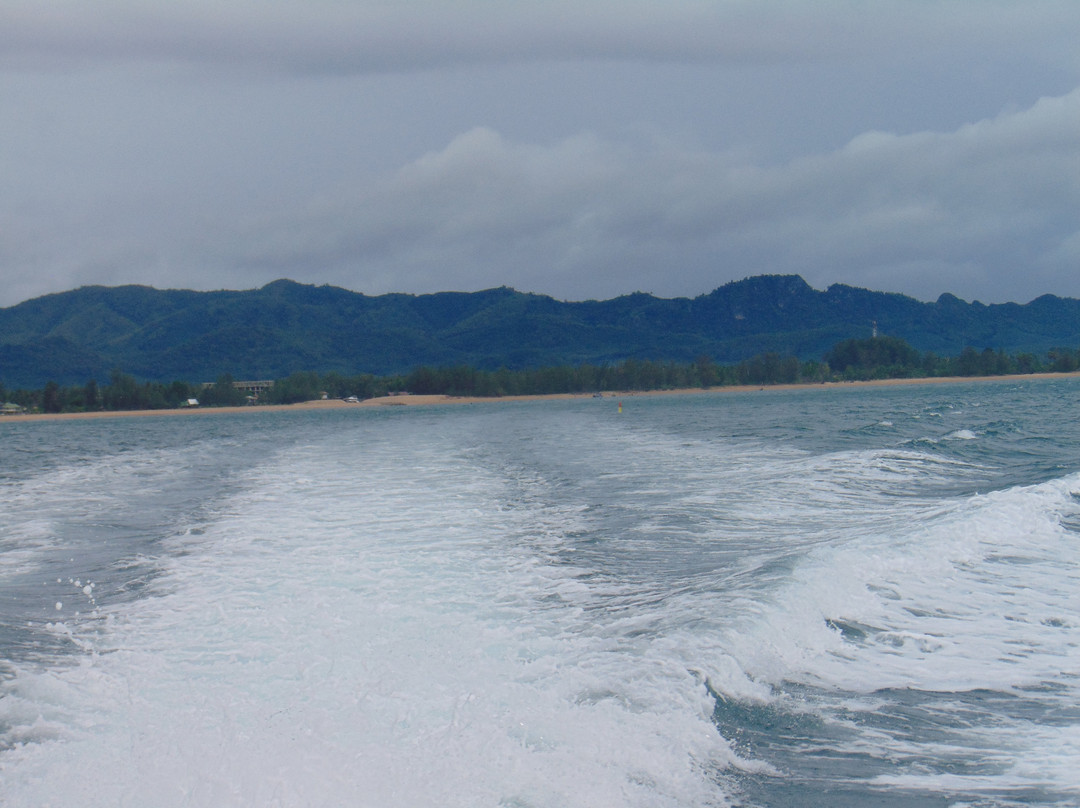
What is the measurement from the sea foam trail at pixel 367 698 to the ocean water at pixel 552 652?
2 centimetres

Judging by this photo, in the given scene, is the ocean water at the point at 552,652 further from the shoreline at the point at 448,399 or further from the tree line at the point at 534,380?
the tree line at the point at 534,380

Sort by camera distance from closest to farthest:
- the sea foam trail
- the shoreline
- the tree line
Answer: the sea foam trail < the shoreline < the tree line

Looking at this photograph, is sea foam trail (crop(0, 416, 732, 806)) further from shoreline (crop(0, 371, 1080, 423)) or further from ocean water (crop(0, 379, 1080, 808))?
shoreline (crop(0, 371, 1080, 423))

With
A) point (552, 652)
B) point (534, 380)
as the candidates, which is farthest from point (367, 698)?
point (534, 380)

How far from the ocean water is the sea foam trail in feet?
0.06

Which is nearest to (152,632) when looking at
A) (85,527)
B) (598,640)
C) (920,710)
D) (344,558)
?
(344,558)

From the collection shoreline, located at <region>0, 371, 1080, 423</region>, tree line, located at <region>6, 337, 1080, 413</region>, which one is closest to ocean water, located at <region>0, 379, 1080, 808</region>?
shoreline, located at <region>0, 371, 1080, 423</region>

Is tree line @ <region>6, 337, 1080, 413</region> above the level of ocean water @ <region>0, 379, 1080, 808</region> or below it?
above

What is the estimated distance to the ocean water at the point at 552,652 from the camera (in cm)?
372

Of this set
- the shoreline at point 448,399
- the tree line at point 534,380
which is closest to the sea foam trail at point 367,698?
the shoreline at point 448,399

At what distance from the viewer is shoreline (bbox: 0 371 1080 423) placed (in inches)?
3922

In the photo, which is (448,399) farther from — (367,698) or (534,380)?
(367,698)

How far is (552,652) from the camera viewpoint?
5348 mm

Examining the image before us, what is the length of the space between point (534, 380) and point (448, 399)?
44.7 ft
